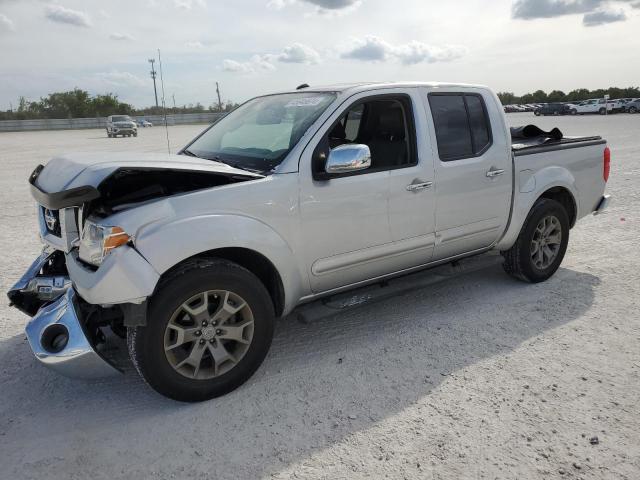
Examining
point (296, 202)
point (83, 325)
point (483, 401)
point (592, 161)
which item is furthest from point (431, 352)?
point (592, 161)

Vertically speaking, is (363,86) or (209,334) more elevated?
(363,86)

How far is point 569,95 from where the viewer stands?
70312mm

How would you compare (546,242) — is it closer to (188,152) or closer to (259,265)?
(259,265)

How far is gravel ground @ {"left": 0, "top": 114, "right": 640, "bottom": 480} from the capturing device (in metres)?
2.63

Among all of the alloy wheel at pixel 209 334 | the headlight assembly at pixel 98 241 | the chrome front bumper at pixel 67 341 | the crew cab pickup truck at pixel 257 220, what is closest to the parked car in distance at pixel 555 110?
the crew cab pickup truck at pixel 257 220

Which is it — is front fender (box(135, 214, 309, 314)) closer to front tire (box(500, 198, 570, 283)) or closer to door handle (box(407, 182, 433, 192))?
door handle (box(407, 182, 433, 192))

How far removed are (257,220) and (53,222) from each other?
4.60 ft

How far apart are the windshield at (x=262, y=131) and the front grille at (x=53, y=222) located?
113 cm

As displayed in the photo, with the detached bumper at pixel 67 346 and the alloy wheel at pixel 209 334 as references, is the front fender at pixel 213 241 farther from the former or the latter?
the detached bumper at pixel 67 346

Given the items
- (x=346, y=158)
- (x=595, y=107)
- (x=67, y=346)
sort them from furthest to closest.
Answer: (x=595, y=107)
(x=346, y=158)
(x=67, y=346)

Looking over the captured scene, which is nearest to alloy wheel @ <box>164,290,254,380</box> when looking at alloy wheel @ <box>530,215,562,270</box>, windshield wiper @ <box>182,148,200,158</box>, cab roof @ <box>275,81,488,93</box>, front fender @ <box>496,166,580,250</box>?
windshield wiper @ <box>182,148,200,158</box>

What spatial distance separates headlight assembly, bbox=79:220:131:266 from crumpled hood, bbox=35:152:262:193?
244 mm

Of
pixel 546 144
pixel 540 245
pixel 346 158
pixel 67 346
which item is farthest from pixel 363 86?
pixel 67 346

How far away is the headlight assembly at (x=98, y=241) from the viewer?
2.83m
